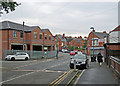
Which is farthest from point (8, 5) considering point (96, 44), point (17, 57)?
point (96, 44)

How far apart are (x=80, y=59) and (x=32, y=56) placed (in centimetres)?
2053

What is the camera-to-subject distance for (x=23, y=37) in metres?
36.7

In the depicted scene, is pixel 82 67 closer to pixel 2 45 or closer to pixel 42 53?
pixel 42 53

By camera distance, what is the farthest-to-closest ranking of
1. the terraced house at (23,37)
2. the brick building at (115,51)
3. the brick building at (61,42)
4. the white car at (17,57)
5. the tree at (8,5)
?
the brick building at (61,42)
the terraced house at (23,37)
the white car at (17,57)
the brick building at (115,51)
the tree at (8,5)

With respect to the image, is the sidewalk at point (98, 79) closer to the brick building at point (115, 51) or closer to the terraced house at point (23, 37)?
the brick building at point (115, 51)

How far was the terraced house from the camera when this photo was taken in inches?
1496

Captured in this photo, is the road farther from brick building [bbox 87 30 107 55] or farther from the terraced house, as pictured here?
brick building [bbox 87 30 107 55]

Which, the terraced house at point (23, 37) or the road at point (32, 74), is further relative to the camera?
the terraced house at point (23, 37)

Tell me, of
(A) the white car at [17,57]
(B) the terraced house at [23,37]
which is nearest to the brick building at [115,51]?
(A) the white car at [17,57]

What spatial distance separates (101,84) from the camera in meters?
9.13

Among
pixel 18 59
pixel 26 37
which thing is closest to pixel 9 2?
pixel 18 59

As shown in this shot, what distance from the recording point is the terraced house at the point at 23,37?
38.0 m

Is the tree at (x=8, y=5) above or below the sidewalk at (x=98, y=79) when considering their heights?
above

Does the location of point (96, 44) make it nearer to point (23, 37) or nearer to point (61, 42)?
point (23, 37)
